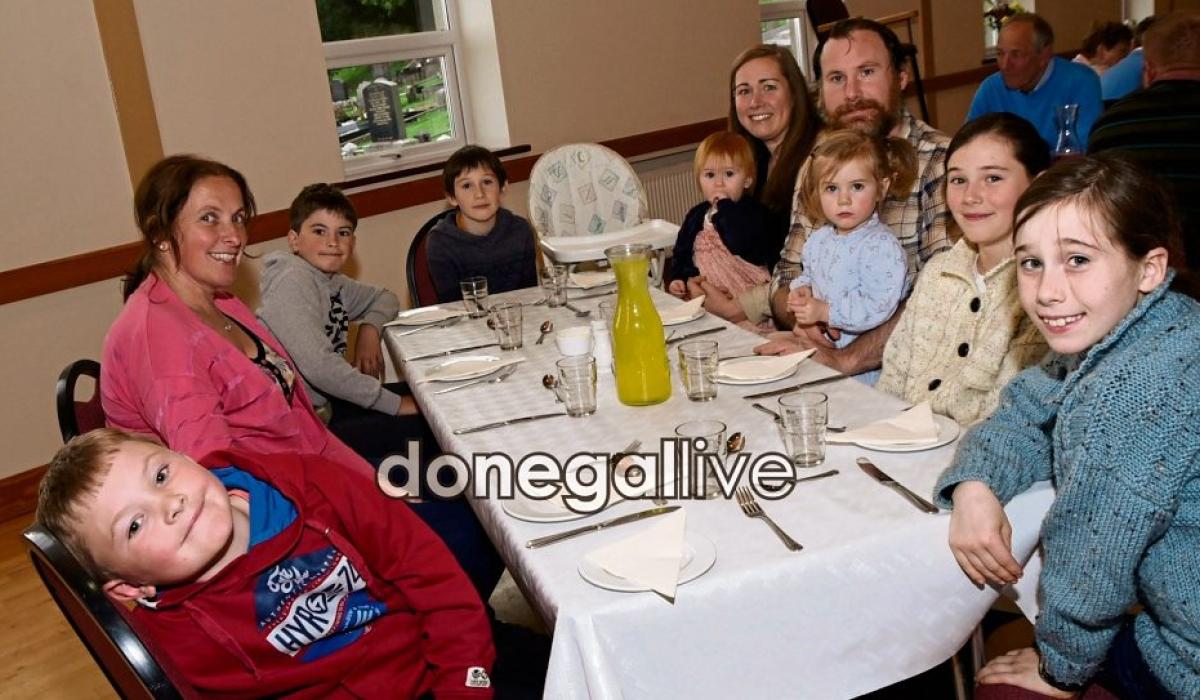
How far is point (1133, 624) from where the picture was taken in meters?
1.32

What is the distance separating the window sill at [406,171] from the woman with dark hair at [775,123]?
194 centimetres

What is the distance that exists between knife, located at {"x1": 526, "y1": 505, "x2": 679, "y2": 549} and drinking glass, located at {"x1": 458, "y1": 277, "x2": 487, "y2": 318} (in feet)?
5.10

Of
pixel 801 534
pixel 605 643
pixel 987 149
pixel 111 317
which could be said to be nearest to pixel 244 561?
pixel 605 643

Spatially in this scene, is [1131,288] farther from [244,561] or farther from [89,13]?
[89,13]

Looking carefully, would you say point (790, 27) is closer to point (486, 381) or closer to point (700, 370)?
point (486, 381)

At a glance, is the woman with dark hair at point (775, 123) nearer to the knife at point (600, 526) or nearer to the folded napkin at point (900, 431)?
the folded napkin at point (900, 431)

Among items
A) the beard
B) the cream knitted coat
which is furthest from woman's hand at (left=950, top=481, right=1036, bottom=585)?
the beard

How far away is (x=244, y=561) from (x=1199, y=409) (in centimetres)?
122

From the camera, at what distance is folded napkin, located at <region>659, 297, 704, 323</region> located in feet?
7.92

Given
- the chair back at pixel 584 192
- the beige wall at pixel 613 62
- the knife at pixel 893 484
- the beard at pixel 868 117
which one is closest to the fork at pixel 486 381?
the knife at pixel 893 484

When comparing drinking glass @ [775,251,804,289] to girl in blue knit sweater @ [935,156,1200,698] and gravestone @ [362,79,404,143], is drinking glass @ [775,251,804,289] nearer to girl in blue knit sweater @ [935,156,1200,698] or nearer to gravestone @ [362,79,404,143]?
girl in blue knit sweater @ [935,156,1200,698]

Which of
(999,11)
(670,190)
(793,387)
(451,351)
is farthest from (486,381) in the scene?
(999,11)

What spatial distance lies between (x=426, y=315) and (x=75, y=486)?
1763mm

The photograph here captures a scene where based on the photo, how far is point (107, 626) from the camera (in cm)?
106
